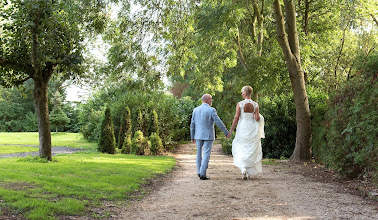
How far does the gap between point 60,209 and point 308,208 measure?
380cm

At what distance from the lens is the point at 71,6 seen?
10469 mm

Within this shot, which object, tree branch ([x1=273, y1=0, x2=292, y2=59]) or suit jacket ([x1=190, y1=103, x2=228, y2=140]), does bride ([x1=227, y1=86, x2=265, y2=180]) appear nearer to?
suit jacket ([x1=190, y1=103, x2=228, y2=140])

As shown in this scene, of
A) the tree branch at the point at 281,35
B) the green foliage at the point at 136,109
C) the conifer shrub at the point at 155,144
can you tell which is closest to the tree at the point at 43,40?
the green foliage at the point at 136,109

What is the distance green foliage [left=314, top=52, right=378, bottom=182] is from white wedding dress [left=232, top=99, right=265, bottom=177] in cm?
178

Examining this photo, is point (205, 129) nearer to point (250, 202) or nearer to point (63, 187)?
point (250, 202)

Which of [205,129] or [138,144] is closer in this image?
[205,129]

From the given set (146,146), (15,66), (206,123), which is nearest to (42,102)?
(15,66)

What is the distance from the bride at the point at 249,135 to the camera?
30.0 feet

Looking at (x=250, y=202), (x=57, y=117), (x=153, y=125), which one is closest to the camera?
(x=250, y=202)

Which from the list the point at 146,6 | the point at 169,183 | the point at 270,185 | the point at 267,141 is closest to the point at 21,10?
the point at 146,6

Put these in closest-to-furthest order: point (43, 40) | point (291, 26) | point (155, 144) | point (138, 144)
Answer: point (43, 40)
point (291, 26)
point (138, 144)
point (155, 144)

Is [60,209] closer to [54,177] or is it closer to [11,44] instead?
[54,177]

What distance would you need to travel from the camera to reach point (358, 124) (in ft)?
24.4

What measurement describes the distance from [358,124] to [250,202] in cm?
295
